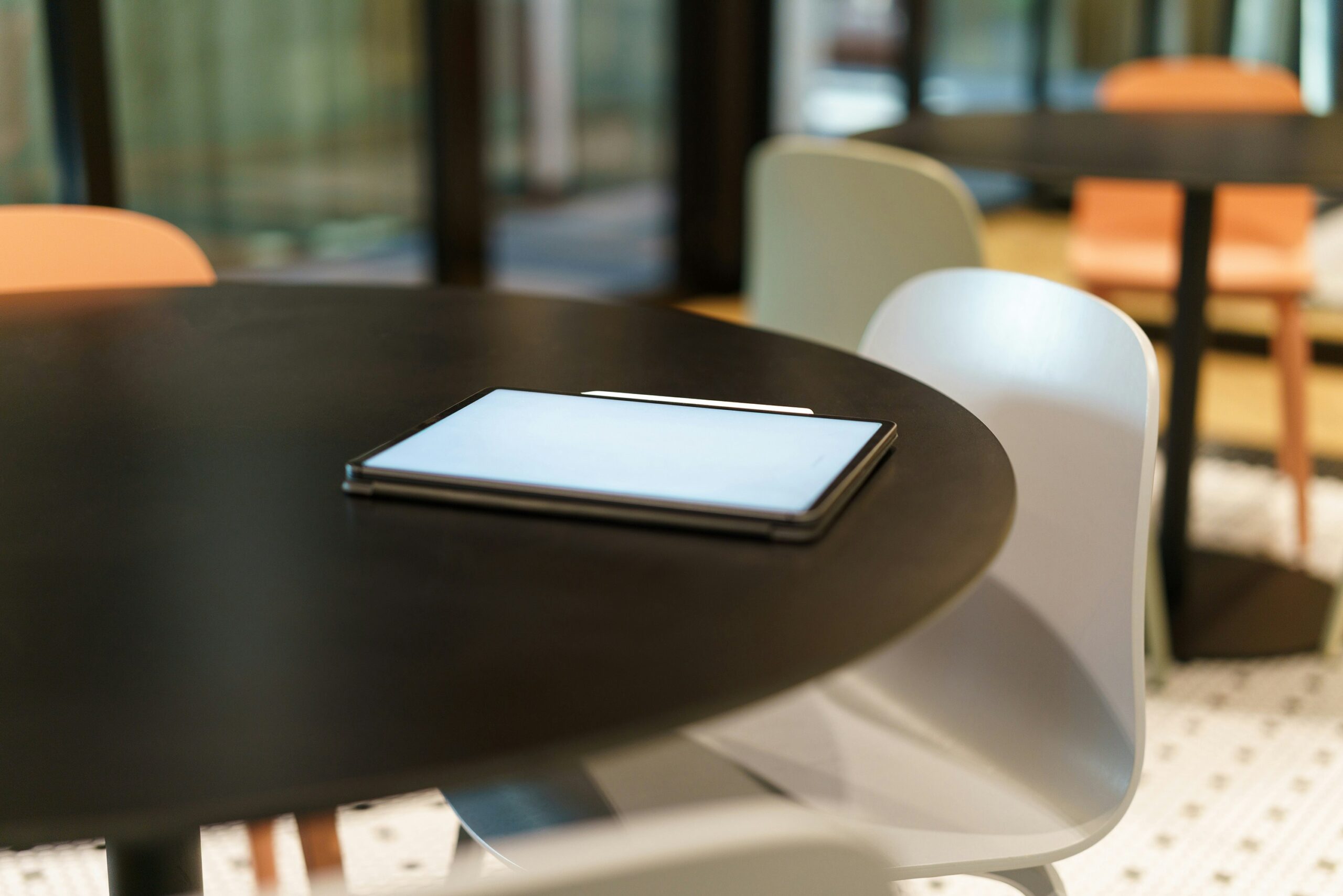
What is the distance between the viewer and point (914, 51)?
523 cm

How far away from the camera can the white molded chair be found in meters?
1.00

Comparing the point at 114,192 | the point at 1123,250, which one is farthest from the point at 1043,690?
the point at 114,192

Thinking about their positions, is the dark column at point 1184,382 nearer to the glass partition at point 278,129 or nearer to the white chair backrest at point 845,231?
the white chair backrest at point 845,231

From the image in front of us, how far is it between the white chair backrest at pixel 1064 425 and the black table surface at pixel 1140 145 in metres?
0.81

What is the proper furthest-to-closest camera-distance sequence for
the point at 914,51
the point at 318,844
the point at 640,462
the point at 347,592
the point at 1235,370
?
the point at 914,51 < the point at 1235,370 < the point at 318,844 < the point at 640,462 < the point at 347,592

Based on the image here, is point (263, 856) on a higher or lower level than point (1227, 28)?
lower

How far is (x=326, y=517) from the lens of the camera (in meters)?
0.76

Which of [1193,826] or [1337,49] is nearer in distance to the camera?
[1193,826]

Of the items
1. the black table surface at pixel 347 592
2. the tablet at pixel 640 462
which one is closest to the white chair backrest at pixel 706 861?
the black table surface at pixel 347 592

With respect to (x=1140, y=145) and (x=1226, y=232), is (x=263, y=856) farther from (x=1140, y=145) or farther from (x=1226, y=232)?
(x=1226, y=232)

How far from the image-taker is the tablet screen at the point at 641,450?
0.77 metres

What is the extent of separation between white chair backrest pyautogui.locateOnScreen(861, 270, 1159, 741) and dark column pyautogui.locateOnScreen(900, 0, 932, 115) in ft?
13.8

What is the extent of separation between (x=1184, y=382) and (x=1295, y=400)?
46 centimetres

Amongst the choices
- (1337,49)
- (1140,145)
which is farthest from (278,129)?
(1337,49)
